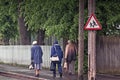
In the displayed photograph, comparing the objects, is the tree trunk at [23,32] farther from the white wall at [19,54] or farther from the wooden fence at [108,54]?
Result: the wooden fence at [108,54]

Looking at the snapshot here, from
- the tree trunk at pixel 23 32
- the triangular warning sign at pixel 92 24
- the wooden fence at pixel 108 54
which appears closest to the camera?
the triangular warning sign at pixel 92 24

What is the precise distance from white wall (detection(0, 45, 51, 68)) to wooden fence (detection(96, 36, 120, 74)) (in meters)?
4.73

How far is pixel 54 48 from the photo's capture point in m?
17.8

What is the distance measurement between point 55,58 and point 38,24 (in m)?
4.60

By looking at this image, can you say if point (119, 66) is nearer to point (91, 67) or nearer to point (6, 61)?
point (91, 67)

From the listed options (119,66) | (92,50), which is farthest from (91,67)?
(119,66)

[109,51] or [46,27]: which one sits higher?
[46,27]

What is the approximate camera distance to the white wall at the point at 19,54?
23984mm

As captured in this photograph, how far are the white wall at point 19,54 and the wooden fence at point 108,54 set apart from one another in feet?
15.5

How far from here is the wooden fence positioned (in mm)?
19188

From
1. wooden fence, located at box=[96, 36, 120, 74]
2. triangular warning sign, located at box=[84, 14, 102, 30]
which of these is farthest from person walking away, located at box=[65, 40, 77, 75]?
triangular warning sign, located at box=[84, 14, 102, 30]

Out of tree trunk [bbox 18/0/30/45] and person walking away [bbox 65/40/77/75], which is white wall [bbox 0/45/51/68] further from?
person walking away [bbox 65/40/77/75]

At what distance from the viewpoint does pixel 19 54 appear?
90.2 ft

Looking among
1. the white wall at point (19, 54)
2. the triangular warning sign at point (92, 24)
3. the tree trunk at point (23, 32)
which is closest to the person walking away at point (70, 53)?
the triangular warning sign at point (92, 24)
